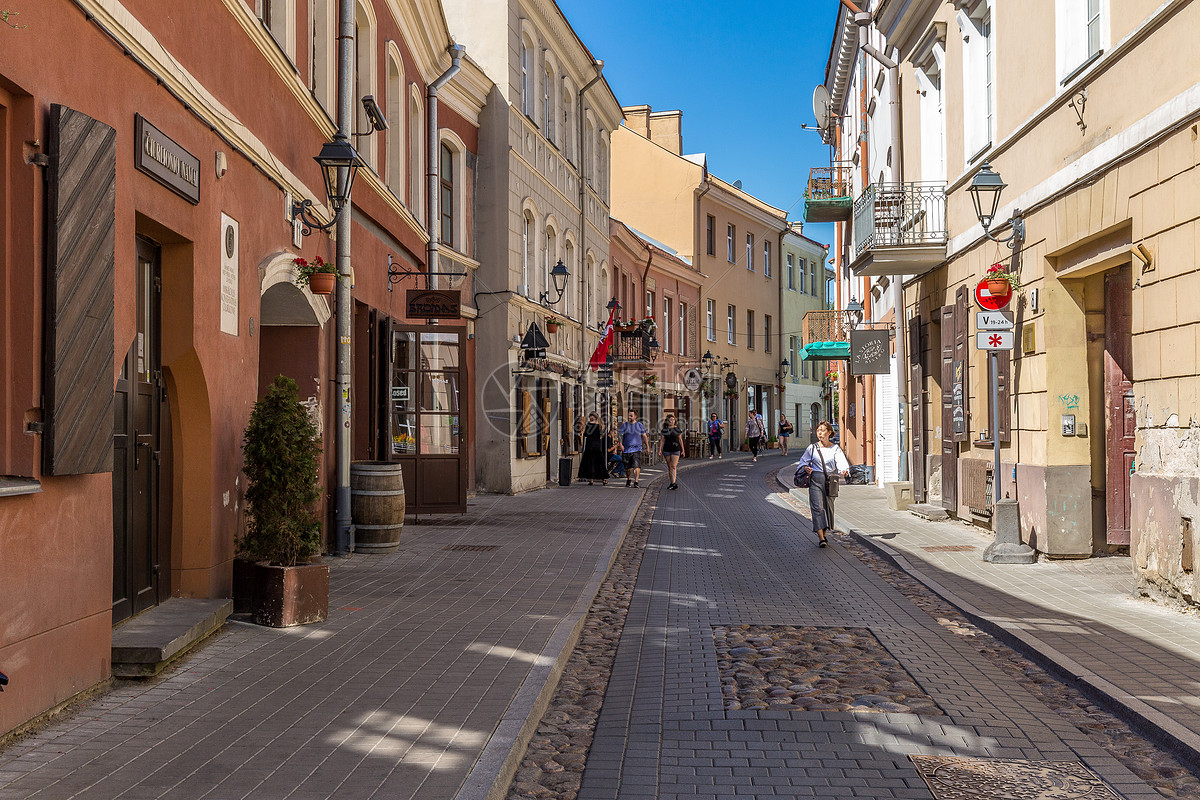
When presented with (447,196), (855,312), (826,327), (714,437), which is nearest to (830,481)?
(447,196)

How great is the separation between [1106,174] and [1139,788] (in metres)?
7.09

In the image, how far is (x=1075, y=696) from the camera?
6.20 meters

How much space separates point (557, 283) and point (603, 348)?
16.0ft

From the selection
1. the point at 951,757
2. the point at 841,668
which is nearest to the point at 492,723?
the point at 951,757

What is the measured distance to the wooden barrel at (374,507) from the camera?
12.0 m

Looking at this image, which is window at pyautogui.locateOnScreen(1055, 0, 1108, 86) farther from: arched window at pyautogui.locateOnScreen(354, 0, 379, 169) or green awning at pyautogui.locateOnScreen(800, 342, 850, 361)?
green awning at pyautogui.locateOnScreen(800, 342, 850, 361)

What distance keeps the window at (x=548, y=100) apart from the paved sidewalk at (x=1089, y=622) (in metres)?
14.4

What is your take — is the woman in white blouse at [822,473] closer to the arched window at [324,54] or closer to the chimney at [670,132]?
the arched window at [324,54]

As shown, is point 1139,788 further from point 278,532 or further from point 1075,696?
point 278,532

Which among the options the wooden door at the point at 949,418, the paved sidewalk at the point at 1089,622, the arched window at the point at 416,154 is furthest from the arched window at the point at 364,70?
the wooden door at the point at 949,418

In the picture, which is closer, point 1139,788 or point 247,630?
point 1139,788

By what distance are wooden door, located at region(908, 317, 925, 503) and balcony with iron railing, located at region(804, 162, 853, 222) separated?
27.6 ft

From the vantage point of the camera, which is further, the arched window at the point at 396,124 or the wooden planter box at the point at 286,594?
the arched window at the point at 396,124

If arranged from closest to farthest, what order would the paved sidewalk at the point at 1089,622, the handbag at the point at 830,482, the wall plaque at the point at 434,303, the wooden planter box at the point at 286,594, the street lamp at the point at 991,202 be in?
the paved sidewalk at the point at 1089,622 → the wooden planter box at the point at 286,594 → the street lamp at the point at 991,202 → the handbag at the point at 830,482 → the wall plaque at the point at 434,303
